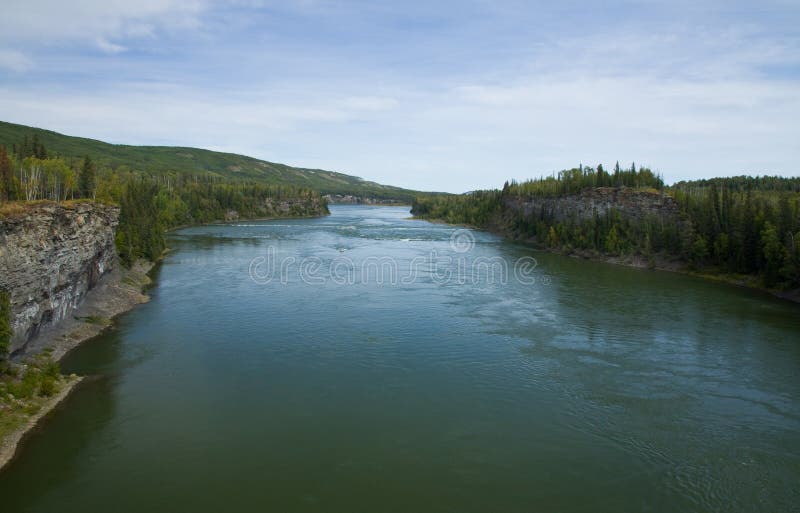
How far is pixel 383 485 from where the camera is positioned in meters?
16.5

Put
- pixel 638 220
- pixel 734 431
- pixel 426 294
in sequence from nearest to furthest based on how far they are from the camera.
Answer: pixel 734 431 < pixel 426 294 < pixel 638 220

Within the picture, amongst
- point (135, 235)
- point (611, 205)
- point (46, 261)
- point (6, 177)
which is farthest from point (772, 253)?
point (6, 177)

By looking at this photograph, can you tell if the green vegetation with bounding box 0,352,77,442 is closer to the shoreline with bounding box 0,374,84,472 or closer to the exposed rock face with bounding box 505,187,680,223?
the shoreline with bounding box 0,374,84,472

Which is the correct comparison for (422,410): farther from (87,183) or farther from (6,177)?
(87,183)

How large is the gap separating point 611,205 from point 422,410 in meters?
64.8

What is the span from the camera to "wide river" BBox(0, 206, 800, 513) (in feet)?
53.2

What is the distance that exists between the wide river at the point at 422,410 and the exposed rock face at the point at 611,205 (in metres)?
30.6

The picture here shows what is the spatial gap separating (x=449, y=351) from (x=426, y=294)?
14.4 meters

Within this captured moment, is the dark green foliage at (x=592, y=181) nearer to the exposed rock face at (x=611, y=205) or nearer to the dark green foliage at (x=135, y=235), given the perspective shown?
the exposed rock face at (x=611, y=205)

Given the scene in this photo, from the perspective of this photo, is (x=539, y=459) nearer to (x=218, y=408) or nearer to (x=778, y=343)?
(x=218, y=408)

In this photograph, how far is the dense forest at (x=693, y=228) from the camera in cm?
4744

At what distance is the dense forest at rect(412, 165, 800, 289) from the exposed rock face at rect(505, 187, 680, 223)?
68 centimetres

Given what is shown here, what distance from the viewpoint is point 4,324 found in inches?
818

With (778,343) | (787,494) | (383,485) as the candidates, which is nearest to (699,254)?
(778,343)
